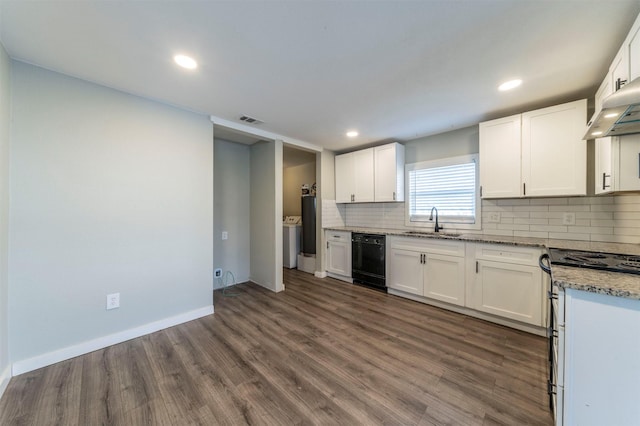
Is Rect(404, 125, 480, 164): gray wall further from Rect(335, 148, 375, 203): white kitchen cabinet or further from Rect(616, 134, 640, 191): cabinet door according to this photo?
Rect(616, 134, 640, 191): cabinet door

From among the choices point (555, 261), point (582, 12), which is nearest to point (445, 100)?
point (582, 12)

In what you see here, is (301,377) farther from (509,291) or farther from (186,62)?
(186,62)

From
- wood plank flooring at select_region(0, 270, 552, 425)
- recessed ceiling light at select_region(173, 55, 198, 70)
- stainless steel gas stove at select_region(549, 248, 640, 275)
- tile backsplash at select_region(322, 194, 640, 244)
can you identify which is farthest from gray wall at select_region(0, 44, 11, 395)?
tile backsplash at select_region(322, 194, 640, 244)

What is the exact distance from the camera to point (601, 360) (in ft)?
3.42

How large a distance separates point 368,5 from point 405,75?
812 mm

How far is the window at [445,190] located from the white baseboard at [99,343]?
3.28 m

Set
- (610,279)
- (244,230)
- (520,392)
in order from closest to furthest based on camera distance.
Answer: (610,279) → (520,392) → (244,230)

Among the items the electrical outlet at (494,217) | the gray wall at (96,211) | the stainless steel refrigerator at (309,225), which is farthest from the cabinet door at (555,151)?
the gray wall at (96,211)

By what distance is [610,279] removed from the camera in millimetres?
1128

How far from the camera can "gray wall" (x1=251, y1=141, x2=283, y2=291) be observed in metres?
3.57

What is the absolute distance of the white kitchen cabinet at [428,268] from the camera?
2.86m

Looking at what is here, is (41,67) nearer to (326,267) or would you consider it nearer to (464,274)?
(326,267)

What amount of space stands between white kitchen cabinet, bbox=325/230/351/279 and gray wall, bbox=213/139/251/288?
1.42 m

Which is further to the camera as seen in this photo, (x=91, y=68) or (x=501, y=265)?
(x=501, y=265)
